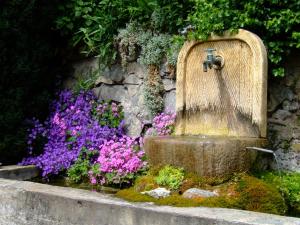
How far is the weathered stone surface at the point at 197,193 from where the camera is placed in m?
3.12

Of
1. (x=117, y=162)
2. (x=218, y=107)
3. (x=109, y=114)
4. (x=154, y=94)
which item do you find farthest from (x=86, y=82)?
(x=218, y=107)

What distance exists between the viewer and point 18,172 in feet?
15.3

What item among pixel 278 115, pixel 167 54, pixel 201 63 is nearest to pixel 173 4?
pixel 167 54

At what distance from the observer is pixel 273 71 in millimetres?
3971

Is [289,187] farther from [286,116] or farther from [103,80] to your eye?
[103,80]

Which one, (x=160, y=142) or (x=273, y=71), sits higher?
(x=273, y=71)

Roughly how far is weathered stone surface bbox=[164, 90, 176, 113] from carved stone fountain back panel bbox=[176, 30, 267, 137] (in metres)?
0.48

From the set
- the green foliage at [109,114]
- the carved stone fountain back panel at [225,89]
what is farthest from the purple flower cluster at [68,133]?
the carved stone fountain back panel at [225,89]

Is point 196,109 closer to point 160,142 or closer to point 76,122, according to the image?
point 160,142

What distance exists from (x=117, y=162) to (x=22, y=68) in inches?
66.6

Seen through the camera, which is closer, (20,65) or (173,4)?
(173,4)

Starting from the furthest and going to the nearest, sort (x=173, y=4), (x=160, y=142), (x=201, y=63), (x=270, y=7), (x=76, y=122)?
(x=76, y=122)
(x=173, y=4)
(x=201, y=63)
(x=270, y=7)
(x=160, y=142)

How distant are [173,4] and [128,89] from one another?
108 cm

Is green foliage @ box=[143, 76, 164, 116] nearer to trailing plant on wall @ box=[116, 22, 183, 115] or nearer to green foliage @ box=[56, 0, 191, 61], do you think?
trailing plant on wall @ box=[116, 22, 183, 115]
